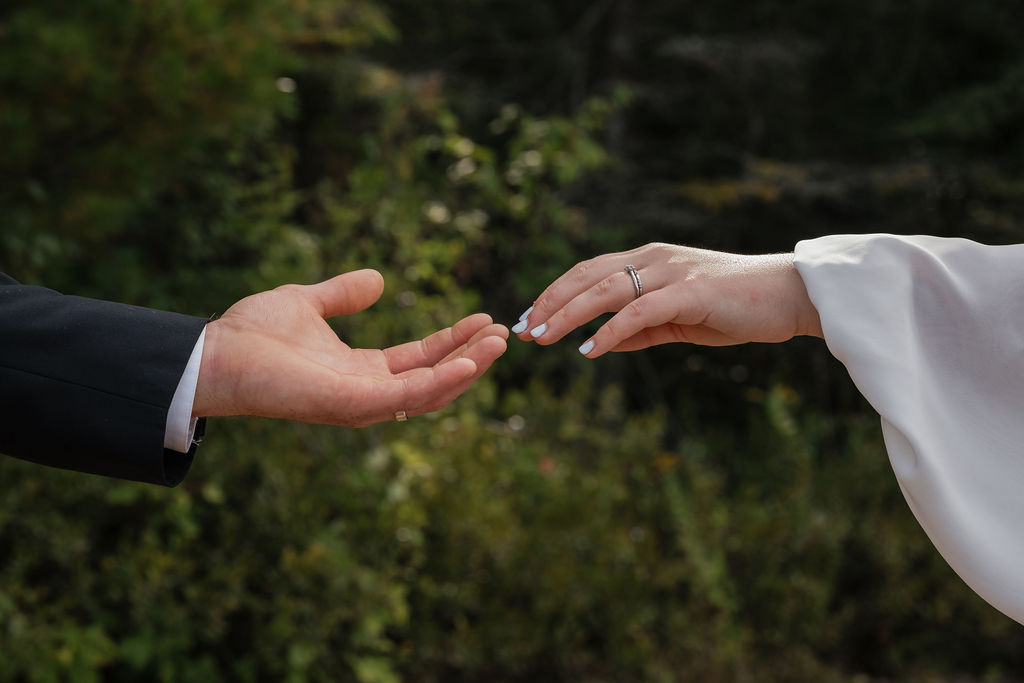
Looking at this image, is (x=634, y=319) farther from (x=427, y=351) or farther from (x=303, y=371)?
(x=303, y=371)

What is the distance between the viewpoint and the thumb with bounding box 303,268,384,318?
61.6 inches

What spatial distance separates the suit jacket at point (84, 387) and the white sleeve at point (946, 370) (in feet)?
3.44

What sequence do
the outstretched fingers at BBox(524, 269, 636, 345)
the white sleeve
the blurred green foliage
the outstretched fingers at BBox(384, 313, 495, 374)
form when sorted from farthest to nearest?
1. the blurred green foliage
2. the outstretched fingers at BBox(384, 313, 495, 374)
3. the outstretched fingers at BBox(524, 269, 636, 345)
4. the white sleeve

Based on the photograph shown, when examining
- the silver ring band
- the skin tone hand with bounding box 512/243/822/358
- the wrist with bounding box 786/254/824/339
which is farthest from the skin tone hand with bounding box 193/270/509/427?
the wrist with bounding box 786/254/824/339

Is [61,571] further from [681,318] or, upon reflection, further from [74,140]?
[681,318]

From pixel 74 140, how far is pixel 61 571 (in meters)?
1.44

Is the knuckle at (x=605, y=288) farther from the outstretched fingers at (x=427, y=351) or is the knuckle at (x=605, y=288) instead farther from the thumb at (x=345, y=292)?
the thumb at (x=345, y=292)

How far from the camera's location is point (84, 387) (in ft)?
4.20

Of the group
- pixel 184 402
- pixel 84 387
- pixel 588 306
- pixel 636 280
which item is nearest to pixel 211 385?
pixel 184 402

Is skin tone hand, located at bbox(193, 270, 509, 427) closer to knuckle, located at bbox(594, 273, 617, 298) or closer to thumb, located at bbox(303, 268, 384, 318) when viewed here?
thumb, located at bbox(303, 268, 384, 318)

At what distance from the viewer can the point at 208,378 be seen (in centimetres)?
136

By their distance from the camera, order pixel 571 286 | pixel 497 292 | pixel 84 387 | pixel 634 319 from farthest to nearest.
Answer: pixel 497 292 < pixel 571 286 < pixel 634 319 < pixel 84 387

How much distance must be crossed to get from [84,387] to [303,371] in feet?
1.01

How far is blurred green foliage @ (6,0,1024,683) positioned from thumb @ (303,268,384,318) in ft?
5.42
